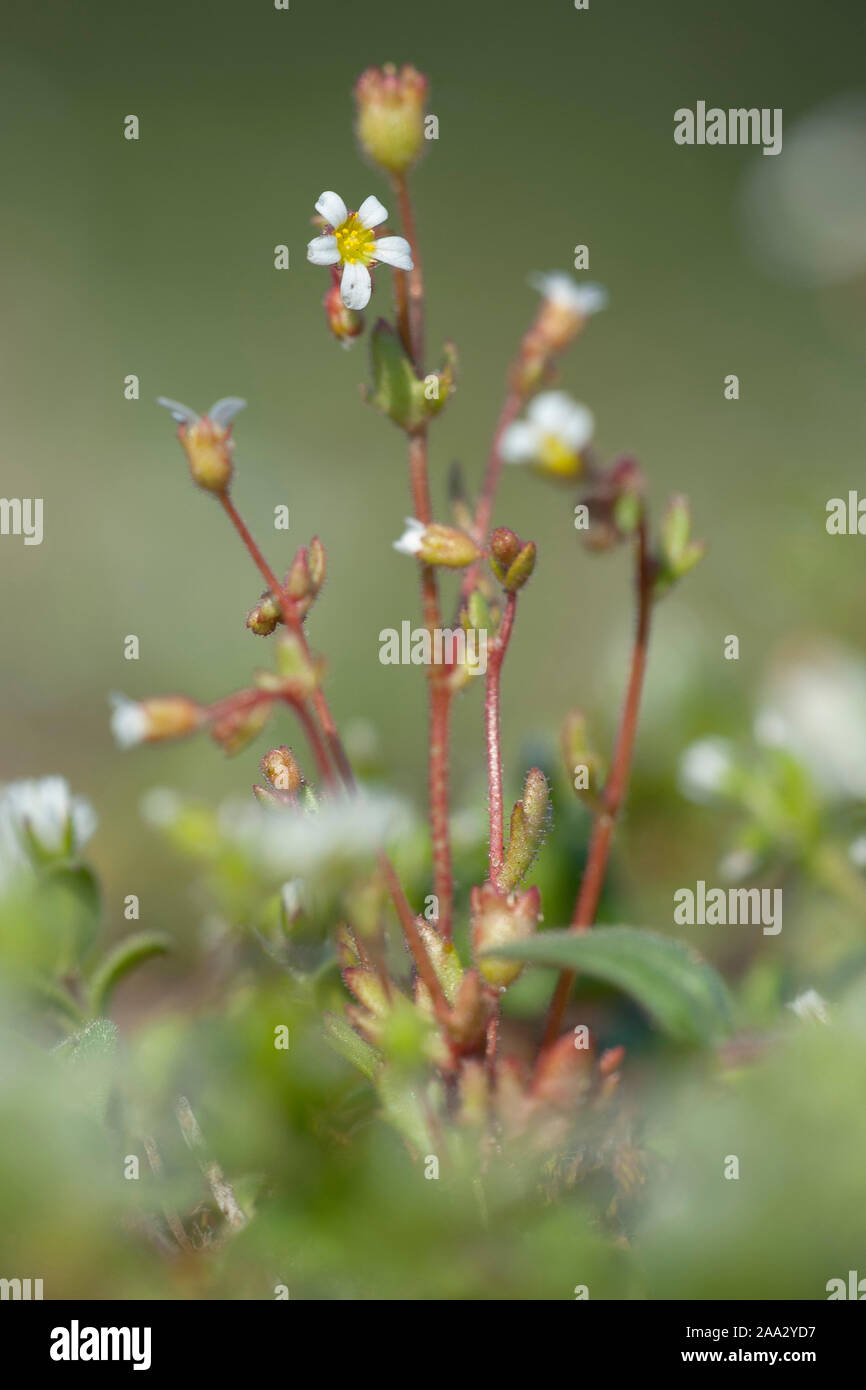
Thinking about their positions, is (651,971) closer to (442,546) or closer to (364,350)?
(442,546)

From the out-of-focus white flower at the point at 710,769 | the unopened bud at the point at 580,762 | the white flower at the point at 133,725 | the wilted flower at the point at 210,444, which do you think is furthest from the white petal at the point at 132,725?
the out-of-focus white flower at the point at 710,769

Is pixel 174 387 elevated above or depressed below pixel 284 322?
below

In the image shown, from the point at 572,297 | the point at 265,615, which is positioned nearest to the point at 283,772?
the point at 265,615

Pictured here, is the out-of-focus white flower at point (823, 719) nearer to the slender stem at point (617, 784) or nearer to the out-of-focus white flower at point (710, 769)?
the out-of-focus white flower at point (710, 769)

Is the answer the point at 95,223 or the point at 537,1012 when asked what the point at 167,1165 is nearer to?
the point at 537,1012

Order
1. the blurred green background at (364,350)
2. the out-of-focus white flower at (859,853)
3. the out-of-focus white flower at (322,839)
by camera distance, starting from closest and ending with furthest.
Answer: the out-of-focus white flower at (322,839), the out-of-focus white flower at (859,853), the blurred green background at (364,350)
